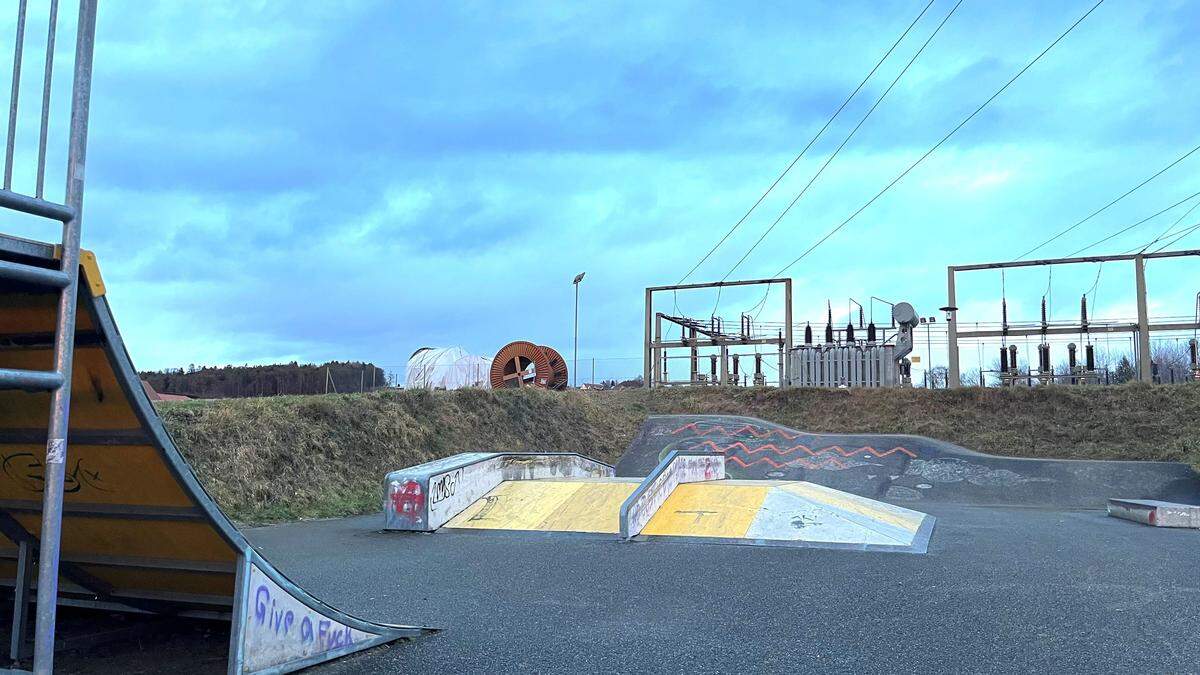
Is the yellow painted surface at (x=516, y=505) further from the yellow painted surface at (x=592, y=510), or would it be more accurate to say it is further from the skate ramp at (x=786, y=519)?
the skate ramp at (x=786, y=519)

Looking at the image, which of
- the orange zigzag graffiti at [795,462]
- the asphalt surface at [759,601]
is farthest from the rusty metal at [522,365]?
the asphalt surface at [759,601]

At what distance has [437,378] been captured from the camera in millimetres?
35125

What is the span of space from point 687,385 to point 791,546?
72.4 ft

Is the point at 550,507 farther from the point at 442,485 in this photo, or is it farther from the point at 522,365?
the point at 522,365

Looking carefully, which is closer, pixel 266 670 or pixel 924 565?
pixel 266 670

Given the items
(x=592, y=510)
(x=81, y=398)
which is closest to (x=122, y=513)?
(x=81, y=398)

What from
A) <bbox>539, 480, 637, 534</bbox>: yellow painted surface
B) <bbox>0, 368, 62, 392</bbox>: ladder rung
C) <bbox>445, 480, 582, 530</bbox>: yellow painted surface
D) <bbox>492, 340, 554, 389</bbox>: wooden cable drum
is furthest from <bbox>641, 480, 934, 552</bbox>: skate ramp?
<bbox>492, 340, 554, 389</bbox>: wooden cable drum

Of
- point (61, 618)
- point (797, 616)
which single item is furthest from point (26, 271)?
point (797, 616)

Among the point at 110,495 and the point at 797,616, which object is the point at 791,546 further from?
the point at 110,495

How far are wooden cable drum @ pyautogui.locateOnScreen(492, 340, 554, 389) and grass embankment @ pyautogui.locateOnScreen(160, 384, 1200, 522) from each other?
2.71 m

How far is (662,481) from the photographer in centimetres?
1264

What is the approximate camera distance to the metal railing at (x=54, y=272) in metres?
2.72

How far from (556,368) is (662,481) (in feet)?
63.4

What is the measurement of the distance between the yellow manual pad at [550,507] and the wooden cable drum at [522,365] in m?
16.9
